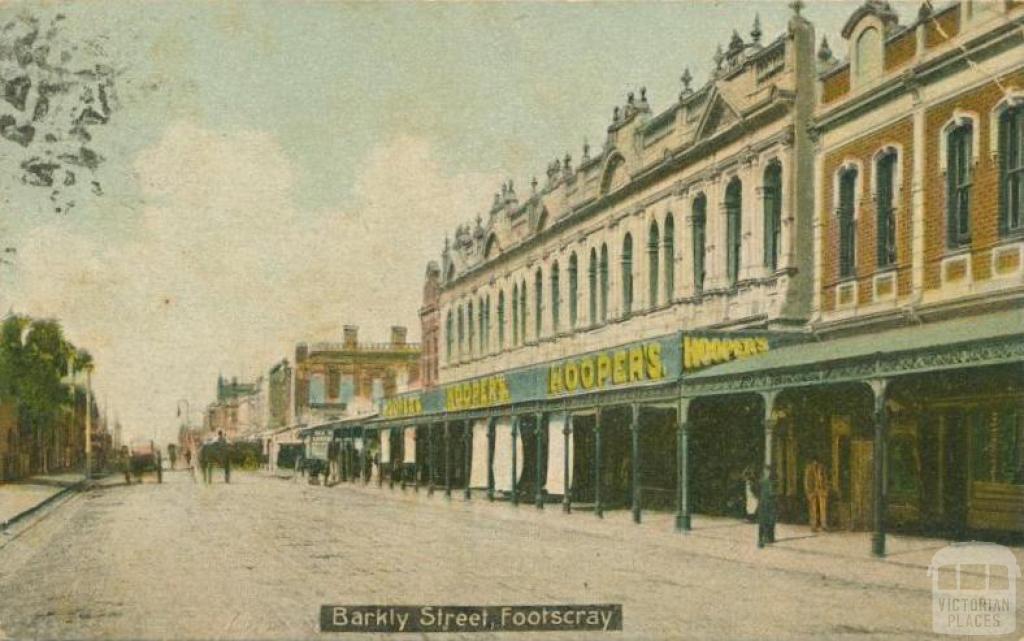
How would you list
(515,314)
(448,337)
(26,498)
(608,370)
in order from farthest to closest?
1. (448,337)
2. (515,314)
3. (26,498)
4. (608,370)

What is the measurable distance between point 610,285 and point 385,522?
1051cm

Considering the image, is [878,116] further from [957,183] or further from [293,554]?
[293,554]

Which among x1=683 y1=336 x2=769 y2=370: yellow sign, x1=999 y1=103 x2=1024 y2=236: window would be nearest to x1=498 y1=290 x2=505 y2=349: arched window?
x1=683 y1=336 x2=769 y2=370: yellow sign

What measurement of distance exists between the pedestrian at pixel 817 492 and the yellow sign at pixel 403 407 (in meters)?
20.4

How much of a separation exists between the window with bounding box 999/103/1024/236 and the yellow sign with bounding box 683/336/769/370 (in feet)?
18.0

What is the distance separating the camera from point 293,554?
56.1 ft

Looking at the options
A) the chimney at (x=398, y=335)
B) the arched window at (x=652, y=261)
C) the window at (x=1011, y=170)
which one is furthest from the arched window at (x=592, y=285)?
the chimney at (x=398, y=335)

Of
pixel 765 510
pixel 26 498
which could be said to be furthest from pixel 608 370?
pixel 26 498

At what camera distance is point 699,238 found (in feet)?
91.8

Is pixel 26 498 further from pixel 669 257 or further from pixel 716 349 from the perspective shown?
pixel 716 349

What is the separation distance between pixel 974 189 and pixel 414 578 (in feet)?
34.2

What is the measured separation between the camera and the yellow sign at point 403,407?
41.0 m

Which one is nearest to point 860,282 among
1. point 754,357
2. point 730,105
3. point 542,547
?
point 754,357
